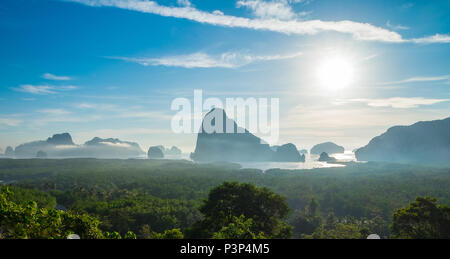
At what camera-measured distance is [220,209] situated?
26.7 m

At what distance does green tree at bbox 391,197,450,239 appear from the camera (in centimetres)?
2400

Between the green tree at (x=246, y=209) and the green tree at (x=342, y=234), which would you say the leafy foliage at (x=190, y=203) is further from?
the green tree at (x=342, y=234)

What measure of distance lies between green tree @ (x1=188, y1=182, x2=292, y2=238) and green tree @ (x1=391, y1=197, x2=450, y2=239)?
11.2 m

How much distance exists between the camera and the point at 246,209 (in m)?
27.8

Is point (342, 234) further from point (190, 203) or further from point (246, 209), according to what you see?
point (190, 203)

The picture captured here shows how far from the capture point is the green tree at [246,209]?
26.1 m

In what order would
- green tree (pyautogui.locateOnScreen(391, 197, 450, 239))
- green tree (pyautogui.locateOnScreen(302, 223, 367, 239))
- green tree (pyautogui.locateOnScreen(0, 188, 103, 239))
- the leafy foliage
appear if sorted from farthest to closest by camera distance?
1. the leafy foliage
2. green tree (pyautogui.locateOnScreen(302, 223, 367, 239))
3. green tree (pyautogui.locateOnScreen(391, 197, 450, 239))
4. green tree (pyautogui.locateOnScreen(0, 188, 103, 239))

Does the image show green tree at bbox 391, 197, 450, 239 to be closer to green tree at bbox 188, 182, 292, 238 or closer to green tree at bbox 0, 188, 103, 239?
green tree at bbox 188, 182, 292, 238

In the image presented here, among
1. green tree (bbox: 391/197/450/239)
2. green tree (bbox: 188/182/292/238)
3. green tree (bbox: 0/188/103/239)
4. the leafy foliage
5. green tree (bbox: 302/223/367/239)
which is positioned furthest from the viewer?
the leafy foliage

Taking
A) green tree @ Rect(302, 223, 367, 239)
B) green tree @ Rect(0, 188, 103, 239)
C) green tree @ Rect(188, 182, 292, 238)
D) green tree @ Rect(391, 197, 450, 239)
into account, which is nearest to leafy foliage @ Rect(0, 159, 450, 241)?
green tree @ Rect(188, 182, 292, 238)

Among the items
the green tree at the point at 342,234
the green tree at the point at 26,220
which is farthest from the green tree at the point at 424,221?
the green tree at the point at 26,220

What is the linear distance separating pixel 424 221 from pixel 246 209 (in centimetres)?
1784
